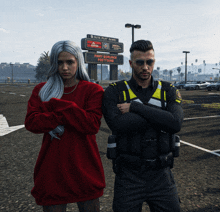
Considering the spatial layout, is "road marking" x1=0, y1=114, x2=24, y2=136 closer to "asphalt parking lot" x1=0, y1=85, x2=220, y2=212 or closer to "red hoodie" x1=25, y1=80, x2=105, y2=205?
"asphalt parking lot" x1=0, y1=85, x2=220, y2=212

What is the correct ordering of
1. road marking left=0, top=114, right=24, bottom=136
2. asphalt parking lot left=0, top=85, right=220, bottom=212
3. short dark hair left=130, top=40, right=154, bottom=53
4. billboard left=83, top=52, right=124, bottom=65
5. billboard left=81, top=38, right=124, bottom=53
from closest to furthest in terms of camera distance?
short dark hair left=130, top=40, right=154, bottom=53
asphalt parking lot left=0, top=85, right=220, bottom=212
road marking left=0, top=114, right=24, bottom=136
billboard left=83, top=52, right=124, bottom=65
billboard left=81, top=38, right=124, bottom=53

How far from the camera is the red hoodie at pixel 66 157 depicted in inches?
69.5

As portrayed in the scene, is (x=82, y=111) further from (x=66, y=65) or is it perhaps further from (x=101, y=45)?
(x=101, y=45)

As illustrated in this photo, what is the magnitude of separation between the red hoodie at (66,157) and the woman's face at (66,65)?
229 mm

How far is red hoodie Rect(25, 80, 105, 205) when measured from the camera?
1.77m

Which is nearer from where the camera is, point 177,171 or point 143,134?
point 143,134

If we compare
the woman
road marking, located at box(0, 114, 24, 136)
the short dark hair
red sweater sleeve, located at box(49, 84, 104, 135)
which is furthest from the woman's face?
road marking, located at box(0, 114, 24, 136)

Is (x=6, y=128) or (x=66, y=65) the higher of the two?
(x=66, y=65)

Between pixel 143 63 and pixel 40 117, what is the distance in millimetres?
971

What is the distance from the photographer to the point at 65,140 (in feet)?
5.90

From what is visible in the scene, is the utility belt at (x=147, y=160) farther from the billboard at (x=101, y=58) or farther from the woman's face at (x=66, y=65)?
the billboard at (x=101, y=58)

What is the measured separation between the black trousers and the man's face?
0.80 m

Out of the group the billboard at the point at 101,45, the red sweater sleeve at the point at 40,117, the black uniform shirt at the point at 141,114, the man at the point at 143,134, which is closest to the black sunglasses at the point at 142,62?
the man at the point at 143,134

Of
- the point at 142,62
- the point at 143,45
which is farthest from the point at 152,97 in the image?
the point at 143,45
